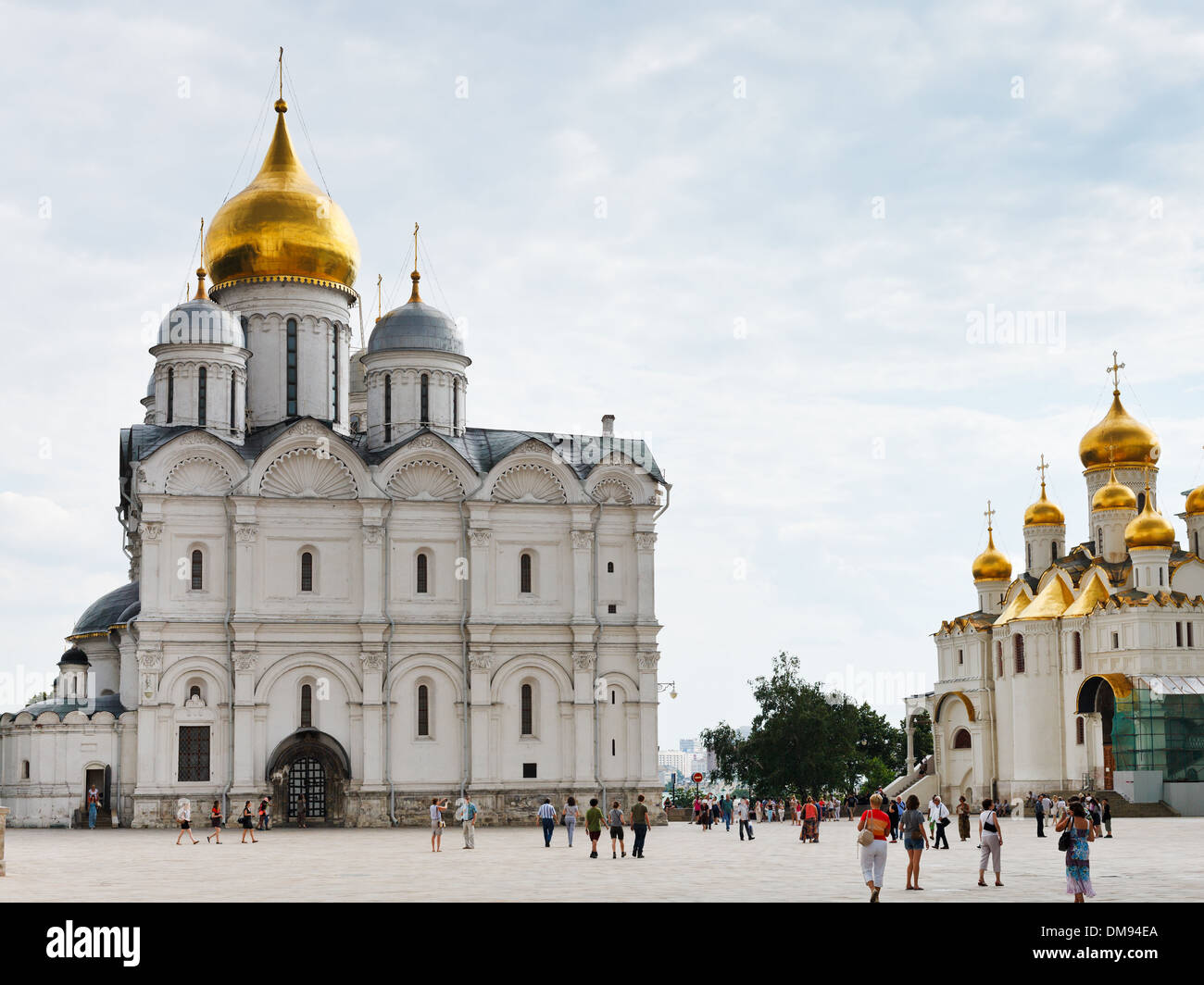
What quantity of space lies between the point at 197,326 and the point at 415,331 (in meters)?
6.15

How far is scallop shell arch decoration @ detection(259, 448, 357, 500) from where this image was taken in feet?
141

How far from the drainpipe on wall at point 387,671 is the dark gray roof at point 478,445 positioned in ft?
8.01

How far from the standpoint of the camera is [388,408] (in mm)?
46219

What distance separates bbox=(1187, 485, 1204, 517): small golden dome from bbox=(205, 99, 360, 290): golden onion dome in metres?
32.7

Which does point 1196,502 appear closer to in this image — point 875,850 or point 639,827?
point 639,827

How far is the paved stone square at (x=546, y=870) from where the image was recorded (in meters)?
19.0

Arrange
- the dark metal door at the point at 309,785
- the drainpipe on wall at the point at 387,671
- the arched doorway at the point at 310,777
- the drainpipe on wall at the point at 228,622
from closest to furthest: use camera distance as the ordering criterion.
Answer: the drainpipe on wall at the point at 228,622 < the arched doorway at the point at 310,777 < the drainpipe on wall at the point at 387,671 < the dark metal door at the point at 309,785

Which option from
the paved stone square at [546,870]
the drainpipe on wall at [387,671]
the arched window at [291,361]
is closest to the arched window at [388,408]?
the arched window at [291,361]

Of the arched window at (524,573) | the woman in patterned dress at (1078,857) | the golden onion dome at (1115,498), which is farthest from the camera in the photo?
the golden onion dome at (1115,498)

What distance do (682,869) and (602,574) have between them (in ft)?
69.8

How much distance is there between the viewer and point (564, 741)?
144ft

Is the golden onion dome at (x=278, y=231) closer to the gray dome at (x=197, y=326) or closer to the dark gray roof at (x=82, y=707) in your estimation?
the gray dome at (x=197, y=326)

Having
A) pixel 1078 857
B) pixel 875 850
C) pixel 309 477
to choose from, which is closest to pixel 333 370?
pixel 309 477

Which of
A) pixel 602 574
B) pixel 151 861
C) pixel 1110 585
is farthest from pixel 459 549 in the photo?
pixel 1110 585
